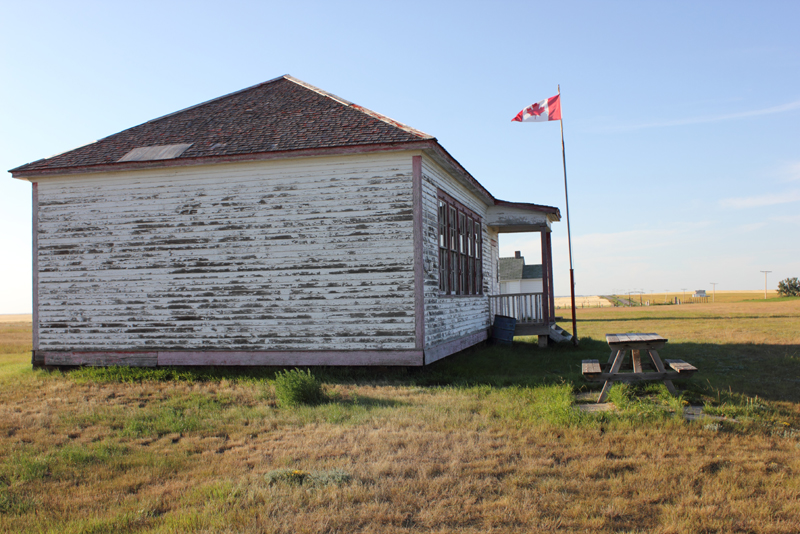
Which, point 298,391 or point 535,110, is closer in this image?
point 298,391

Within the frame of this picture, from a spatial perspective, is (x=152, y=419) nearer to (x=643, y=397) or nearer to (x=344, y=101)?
(x=643, y=397)

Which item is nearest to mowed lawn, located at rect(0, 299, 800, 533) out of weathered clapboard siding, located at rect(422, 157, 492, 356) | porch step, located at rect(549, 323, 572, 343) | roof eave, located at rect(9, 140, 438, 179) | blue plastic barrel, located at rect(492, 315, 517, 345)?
weathered clapboard siding, located at rect(422, 157, 492, 356)

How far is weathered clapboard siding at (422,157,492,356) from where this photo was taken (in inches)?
447

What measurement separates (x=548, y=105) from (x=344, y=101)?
694 centimetres

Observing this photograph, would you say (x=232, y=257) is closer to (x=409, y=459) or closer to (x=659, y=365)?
(x=409, y=459)

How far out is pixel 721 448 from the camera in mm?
5957

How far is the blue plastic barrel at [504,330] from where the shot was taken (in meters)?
16.9

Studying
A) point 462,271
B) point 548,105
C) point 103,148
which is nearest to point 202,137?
point 103,148

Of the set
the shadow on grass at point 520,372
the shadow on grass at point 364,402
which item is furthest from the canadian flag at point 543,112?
the shadow on grass at point 364,402

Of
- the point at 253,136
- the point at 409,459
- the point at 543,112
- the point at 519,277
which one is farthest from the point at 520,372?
the point at 519,277

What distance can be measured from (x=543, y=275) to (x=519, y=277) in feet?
82.2

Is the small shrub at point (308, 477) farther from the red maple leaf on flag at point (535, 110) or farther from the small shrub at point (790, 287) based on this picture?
the small shrub at point (790, 287)

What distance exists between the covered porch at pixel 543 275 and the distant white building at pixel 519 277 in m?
→ 23.2

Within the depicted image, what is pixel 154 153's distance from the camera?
40.7 ft
